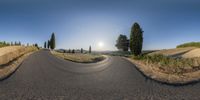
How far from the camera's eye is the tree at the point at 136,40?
56759 mm

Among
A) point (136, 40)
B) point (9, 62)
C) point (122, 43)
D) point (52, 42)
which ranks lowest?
point (9, 62)

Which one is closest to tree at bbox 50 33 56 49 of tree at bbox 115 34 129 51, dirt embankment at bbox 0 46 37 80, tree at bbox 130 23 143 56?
tree at bbox 115 34 129 51

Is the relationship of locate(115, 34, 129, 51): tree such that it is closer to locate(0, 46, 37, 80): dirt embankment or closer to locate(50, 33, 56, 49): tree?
locate(50, 33, 56, 49): tree

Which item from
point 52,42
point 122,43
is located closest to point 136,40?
point 122,43

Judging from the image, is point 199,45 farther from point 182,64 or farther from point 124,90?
point 124,90

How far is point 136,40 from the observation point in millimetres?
57625

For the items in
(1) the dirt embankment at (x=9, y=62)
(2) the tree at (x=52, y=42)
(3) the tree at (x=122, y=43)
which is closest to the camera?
(1) the dirt embankment at (x=9, y=62)

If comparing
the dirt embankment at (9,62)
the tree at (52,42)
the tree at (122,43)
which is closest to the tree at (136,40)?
the dirt embankment at (9,62)

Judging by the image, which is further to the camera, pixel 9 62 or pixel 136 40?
pixel 136 40

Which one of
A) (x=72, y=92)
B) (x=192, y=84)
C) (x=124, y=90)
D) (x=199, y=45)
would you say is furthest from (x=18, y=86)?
(x=199, y=45)

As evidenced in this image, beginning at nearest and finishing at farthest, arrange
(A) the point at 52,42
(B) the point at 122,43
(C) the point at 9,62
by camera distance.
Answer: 1. (C) the point at 9,62
2. (B) the point at 122,43
3. (A) the point at 52,42

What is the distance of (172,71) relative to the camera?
62.6 feet

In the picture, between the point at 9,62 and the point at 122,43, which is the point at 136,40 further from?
the point at 122,43

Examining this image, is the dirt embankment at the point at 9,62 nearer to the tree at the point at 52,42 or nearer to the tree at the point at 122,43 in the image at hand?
the tree at the point at 122,43
